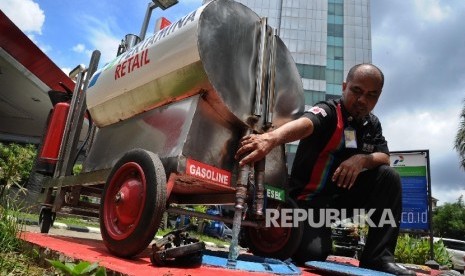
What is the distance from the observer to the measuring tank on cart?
2027mm

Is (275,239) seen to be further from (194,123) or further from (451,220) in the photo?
(451,220)

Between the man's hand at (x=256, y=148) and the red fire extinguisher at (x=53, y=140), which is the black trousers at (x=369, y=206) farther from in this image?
the red fire extinguisher at (x=53, y=140)

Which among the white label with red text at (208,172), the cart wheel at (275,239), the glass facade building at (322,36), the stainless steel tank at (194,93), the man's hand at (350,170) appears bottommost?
the cart wheel at (275,239)

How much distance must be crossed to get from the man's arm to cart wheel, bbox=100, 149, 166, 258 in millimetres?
506

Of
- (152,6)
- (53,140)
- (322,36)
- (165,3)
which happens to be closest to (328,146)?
(53,140)

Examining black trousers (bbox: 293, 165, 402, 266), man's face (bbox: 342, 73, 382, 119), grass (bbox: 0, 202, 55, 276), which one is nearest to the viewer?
grass (bbox: 0, 202, 55, 276)

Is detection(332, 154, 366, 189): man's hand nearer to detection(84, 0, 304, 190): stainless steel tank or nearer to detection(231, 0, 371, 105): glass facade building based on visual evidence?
detection(84, 0, 304, 190): stainless steel tank

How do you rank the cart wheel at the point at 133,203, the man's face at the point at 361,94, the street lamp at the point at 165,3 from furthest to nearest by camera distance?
the street lamp at the point at 165,3 < the man's face at the point at 361,94 < the cart wheel at the point at 133,203

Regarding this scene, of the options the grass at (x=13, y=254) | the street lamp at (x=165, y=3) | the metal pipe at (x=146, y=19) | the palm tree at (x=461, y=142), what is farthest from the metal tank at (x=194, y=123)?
the palm tree at (x=461, y=142)

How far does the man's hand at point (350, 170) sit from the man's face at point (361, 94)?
344mm

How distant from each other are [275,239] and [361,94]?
4.17ft

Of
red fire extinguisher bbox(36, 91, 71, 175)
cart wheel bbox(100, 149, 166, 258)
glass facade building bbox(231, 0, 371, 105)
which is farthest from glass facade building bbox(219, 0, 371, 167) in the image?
cart wheel bbox(100, 149, 166, 258)

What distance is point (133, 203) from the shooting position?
201 cm

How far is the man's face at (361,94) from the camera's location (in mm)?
2467
